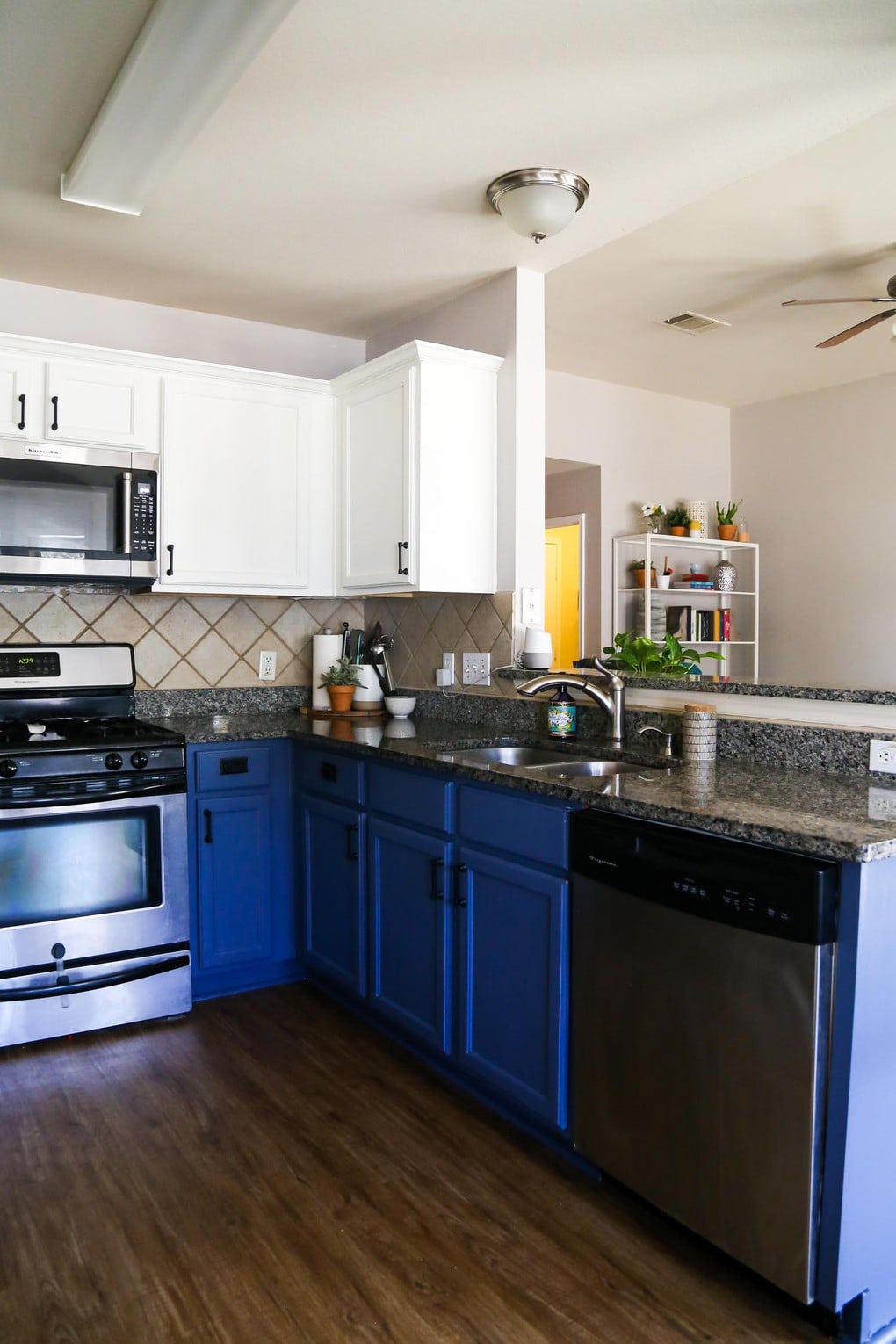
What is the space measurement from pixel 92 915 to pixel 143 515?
50.8 inches

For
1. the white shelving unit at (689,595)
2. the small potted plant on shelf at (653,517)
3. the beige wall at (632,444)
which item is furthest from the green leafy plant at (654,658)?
the small potted plant on shelf at (653,517)

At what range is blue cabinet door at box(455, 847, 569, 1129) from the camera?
207cm

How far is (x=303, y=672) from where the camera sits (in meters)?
3.92

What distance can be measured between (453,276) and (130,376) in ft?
3.73

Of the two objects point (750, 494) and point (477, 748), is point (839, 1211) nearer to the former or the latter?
point (477, 748)

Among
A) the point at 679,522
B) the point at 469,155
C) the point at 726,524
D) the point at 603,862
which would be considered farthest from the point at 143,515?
the point at 726,524

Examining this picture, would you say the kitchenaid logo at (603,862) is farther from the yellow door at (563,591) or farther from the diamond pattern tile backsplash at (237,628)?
the yellow door at (563,591)

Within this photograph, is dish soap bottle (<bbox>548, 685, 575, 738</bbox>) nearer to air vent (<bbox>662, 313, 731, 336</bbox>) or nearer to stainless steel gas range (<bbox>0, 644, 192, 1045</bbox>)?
stainless steel gas range (<bbox>0, 644, 192, 1045</bbox>)

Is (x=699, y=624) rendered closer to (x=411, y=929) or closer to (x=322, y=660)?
(x=322, y=660)

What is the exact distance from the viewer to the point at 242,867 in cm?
316

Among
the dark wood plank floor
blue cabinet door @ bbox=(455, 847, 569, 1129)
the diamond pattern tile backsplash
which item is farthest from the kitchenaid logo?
the diamond pattern tile backsplash

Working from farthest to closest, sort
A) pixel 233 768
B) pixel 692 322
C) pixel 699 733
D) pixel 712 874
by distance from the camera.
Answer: pixel 692 322 < pixel 233 768 < pixel 699 733 < pixel 712 874

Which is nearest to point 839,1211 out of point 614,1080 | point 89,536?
point 614,1080

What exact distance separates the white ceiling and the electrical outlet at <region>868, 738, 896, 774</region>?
144cm
